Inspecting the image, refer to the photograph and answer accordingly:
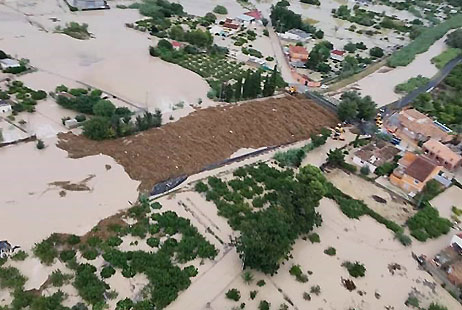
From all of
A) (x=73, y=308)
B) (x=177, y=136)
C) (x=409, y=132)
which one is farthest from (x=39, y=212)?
(x=409, y=132)

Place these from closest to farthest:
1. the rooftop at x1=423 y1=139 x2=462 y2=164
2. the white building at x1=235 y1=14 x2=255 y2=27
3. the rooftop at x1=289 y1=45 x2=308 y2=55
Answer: the rooftop at x1=423 y1=139 x2=462 y2=164, the rooftop at x1=289 y1=45 x2=308 y2=55, the white building at x1=235 y1=14 x2=255 y2=27

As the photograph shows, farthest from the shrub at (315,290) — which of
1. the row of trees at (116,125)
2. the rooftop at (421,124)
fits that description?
the rooftop at (421,124)

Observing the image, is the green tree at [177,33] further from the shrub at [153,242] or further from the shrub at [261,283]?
the shrub at [261,283]

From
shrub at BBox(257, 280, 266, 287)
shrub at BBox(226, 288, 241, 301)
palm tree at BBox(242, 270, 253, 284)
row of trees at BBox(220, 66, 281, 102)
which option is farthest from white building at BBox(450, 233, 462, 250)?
row of trees at BBox(220, 66, 281, 102)

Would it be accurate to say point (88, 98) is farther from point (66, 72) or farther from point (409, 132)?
point (409, 132)

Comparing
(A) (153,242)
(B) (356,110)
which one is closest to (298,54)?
(B) (356,110)

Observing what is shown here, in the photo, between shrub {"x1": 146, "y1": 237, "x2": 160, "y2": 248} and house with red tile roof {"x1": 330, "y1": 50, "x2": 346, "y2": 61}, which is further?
house with red tile roof {"x1": 330, "y1": 50, "x2": 346, "y2": 61}

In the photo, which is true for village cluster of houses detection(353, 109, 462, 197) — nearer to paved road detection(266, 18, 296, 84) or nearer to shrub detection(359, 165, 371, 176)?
shrub detection(359, 165, 371, 176)
